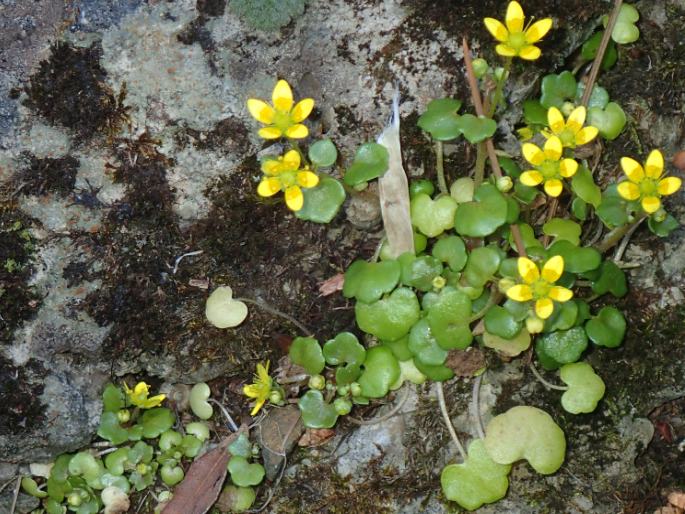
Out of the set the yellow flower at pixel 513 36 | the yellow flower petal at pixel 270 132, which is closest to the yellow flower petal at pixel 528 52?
the yellow flower at pixel 513 36

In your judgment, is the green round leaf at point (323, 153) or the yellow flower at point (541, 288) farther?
the green round leaf at point (323, 153)

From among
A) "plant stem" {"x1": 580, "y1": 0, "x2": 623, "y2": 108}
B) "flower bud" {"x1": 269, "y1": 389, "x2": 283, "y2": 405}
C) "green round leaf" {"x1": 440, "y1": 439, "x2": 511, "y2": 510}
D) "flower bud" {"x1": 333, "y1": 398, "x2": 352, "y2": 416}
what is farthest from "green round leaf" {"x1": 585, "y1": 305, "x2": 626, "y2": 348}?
"flower bud" {"x1": 269, "y1": 389, "x2": 283, "y2": 405}

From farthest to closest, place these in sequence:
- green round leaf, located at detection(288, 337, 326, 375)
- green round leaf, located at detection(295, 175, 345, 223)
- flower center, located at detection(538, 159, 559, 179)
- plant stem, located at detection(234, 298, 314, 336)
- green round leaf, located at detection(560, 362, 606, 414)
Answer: plant stem, located at detection(234, 298, 314, 336), green round leaf, located at detection(288, 337, 326, 375), green round leaf, located at detection(560, 362, 606, 414), green round leaf, located at detection(295, 175, 345, 223), flower center, located at detection(538, 159, 559, 179)

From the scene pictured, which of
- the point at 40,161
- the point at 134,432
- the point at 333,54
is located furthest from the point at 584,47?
the point at 134,432

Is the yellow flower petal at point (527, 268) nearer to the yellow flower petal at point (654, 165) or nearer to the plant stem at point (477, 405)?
the yellow flower petal at point (654, 165)

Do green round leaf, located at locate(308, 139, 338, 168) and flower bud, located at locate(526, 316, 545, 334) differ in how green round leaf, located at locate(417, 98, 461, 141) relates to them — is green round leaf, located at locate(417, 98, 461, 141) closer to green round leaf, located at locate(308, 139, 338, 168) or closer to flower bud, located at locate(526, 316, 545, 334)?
green round leaf, located at locate(308, 139, 338, 168)
